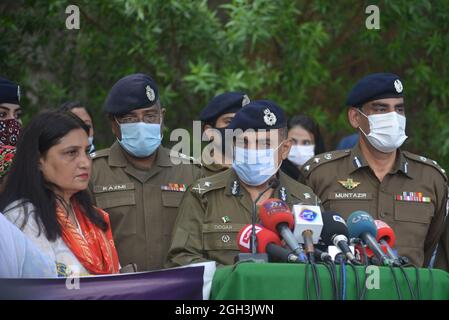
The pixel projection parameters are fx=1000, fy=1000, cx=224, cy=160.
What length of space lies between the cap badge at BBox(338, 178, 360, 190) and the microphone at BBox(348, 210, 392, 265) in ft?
5.20

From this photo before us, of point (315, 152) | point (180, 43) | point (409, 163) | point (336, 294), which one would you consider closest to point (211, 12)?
point (180, 43)

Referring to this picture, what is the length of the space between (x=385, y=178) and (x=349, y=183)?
232 millimetres

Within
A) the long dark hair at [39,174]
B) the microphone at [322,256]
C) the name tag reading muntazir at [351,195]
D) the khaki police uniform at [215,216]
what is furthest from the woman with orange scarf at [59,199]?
the name tag reading muntazir at [351,195]

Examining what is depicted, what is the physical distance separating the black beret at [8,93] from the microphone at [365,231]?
2.76 meters

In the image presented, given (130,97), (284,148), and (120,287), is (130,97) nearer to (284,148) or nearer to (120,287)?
(284,148)

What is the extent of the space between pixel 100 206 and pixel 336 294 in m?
2.23

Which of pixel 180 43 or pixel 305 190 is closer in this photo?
pixel 305 190

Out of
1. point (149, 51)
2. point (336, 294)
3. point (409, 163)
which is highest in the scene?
point (149, 51)

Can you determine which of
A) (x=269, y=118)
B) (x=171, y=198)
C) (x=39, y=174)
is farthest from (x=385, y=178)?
(x=39, y=174)

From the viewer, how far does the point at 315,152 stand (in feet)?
26.9

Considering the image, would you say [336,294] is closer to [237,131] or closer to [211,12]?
[237,131]

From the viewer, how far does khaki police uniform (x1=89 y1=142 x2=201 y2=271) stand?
6.09m

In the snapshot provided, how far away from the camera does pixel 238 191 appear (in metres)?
5.80

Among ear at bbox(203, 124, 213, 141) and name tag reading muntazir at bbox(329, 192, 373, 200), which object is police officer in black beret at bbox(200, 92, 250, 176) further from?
name tag reading muntazir at bbox(329, 192, 373, 200)
